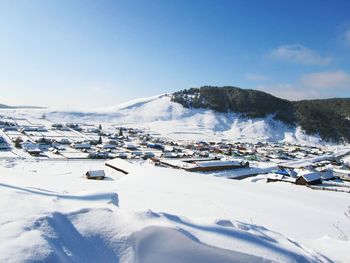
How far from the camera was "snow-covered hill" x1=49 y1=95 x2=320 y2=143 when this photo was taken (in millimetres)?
80637

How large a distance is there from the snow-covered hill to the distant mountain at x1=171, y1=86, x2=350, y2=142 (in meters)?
2.59

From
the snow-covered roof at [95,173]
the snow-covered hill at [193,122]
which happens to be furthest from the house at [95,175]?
the snow-covered hill at [193,122]

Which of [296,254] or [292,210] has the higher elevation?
[296,254]

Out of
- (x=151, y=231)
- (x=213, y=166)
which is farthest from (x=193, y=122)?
(x=151, y=231)

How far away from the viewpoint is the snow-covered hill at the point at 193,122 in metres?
80.6

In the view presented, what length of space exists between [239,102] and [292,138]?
24.5 metres

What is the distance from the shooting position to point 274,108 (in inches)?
3910

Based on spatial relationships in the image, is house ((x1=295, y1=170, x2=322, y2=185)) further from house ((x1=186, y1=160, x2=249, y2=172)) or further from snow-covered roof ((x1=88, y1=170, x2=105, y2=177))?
snow-covered roof ((x1=88, y1=170, x2=105, y2=177))

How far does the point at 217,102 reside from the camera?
102m

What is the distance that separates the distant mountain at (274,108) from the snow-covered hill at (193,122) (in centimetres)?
259

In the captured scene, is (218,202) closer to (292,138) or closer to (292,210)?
(292,210)

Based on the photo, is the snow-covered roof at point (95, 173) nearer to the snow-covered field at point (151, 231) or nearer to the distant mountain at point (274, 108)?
the snow-covered field at point (151, 231)

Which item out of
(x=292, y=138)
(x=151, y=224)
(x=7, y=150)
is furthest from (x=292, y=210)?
(x=292, y=138)

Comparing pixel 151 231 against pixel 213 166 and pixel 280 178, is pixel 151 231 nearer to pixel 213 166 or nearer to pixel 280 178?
pixel 280 178
